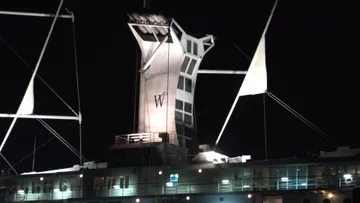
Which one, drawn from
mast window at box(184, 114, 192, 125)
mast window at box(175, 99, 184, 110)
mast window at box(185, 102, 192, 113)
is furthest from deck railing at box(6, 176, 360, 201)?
mast window at box(185, 102, 192, 113)

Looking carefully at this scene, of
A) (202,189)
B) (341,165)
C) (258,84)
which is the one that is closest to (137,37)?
(258,84)

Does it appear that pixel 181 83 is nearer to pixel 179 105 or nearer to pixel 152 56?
pixel 179 105

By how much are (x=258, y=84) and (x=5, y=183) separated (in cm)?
2149

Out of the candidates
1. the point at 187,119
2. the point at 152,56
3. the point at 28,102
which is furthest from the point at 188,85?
the point at 28,102

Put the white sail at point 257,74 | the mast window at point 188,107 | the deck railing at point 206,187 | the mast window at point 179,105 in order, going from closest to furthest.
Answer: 1. the deck railing at point 206,187
2. the white sail at point 257,74
3. the mast window at point 179,105
4. the mast window at point 188,107

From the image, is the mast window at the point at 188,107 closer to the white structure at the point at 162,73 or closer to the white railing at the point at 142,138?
the white structure at the point at 162,73

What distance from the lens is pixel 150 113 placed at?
53.1m

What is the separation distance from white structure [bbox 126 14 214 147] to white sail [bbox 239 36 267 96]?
5641mm

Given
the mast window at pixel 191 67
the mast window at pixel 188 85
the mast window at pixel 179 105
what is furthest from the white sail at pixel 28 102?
the mast window at pixel 191 67

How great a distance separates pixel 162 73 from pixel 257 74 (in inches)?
301

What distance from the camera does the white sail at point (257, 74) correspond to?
5009 cm

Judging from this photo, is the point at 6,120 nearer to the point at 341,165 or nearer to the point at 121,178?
the point at 121,178

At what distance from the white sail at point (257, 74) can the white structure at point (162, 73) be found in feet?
18.5

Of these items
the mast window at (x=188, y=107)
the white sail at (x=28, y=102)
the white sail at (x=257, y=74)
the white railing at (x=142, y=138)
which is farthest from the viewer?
the mast window at (x=188, y=107)
